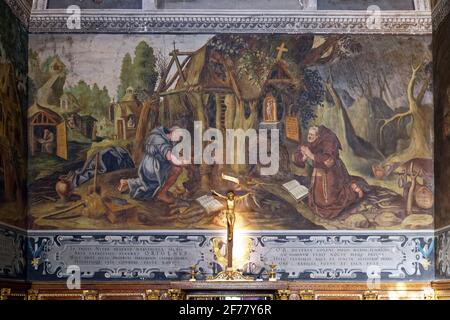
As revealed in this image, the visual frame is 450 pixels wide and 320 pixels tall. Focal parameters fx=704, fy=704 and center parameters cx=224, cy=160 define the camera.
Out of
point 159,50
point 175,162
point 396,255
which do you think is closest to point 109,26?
point 159,50

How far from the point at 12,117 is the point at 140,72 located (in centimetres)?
316

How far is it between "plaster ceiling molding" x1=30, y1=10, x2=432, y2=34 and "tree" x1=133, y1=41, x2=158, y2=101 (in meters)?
0.48

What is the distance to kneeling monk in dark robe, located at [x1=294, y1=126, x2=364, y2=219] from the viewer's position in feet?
53.3

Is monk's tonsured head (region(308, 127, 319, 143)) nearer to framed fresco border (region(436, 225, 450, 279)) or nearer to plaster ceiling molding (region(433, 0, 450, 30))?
framed fresco border (region(436, 225, 450, 279))

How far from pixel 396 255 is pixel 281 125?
3.97 meters

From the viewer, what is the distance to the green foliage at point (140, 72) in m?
16.6

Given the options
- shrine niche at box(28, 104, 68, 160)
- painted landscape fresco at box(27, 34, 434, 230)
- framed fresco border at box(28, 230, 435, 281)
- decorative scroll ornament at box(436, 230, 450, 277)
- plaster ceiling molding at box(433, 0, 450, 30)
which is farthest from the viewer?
shrine niche at box(28, 104, 68, 160)

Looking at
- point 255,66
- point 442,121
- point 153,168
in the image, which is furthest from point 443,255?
point 153,168

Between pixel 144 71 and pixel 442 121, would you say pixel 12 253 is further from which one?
pixel 442 121

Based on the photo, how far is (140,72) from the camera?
16.6m

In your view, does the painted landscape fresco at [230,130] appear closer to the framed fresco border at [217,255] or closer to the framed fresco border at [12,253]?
the framed fresco border at [217,255]

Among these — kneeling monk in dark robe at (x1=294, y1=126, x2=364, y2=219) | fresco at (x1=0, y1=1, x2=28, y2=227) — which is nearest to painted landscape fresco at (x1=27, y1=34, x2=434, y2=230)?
kneeling monk in dark robe at (x1=294, y1=126, x2=364, y2=219)

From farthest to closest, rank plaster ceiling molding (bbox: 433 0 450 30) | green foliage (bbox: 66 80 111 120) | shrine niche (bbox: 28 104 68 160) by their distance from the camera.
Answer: green foliage (bbox: 66 80 111 120) < shrine niche (bbox: 28 104 68 160) < plaster ceiling molding (bbox: 433 0 450 30)
